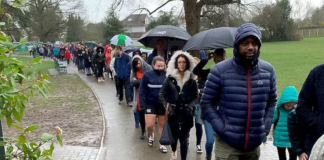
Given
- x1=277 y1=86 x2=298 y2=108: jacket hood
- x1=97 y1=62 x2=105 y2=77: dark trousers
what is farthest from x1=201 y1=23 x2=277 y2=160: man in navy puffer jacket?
x1=97 y1=62 x2=105 y2=77: dark trousers

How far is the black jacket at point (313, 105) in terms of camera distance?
2660mm

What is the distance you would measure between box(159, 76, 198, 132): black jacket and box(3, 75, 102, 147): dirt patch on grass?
84.1 inches

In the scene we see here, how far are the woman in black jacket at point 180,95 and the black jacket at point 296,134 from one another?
1.89 m

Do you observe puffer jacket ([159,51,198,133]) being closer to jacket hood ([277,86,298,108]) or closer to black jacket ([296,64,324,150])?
jacket hood ([277,86,298,108])

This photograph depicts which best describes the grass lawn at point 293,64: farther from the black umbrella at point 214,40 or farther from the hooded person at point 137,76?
the black umbrella at point 214,40

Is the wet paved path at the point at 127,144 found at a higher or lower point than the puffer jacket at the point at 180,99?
lower

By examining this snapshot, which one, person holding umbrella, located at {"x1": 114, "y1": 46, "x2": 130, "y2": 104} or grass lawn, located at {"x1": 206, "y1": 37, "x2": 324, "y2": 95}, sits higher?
person holding umbrella, located at {"x1": 114, "y1": 46, "x2": 130, "y2": 104}

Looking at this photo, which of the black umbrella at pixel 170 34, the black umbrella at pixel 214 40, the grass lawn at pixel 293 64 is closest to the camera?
the black umbrella at pixel 214 40

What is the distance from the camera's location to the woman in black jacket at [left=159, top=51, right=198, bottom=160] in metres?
4.94

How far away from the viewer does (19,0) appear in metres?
1.89

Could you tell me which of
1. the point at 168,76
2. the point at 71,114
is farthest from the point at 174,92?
the point at 71,114

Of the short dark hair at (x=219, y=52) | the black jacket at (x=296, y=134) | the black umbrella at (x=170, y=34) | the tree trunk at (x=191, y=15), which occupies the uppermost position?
the tree trunk at (x=191, y=15)

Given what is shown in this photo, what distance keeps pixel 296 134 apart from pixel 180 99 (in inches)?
79.4

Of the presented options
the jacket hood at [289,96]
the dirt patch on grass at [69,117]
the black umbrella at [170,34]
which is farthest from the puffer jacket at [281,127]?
the black umbrella at [170,34]
